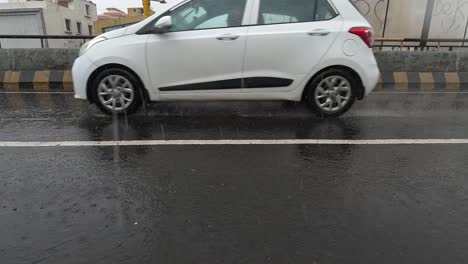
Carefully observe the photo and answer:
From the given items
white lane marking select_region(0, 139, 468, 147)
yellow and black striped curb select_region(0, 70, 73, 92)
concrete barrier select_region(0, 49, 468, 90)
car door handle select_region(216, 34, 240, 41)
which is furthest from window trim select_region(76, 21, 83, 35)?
white lane marking select_region(0, 139, 468, 147)

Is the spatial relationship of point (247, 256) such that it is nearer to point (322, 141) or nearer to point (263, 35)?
point (322, 141)

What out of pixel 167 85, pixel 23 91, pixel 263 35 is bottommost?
pixel 23 91

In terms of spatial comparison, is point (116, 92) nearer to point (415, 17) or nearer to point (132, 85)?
point (132, 85)

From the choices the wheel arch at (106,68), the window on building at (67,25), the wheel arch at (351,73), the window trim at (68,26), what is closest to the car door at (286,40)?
the wheel arch at (351,73)

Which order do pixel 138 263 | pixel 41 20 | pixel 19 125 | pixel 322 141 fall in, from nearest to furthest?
1. pixel 138 263
2. pixel 322 141
3. pixel 19 125
4. pixel 41 20

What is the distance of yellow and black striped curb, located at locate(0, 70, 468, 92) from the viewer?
27.5 ft

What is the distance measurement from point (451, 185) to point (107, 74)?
13.6ft

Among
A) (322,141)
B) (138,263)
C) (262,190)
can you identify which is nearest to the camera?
(138,263)

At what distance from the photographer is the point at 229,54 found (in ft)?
16.1

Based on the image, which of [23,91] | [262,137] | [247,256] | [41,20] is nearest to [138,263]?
[247,256]

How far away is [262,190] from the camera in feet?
9.87

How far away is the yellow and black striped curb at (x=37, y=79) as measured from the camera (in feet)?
27.5

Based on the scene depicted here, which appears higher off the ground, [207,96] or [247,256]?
[207,96]

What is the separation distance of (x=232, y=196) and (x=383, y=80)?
7433mm
